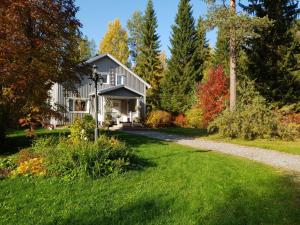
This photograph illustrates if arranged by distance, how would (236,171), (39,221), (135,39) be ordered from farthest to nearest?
(135,39) → (236,171) → (39,221)

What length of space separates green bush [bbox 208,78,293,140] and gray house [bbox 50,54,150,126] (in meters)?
12.7

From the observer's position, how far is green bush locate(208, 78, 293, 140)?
17141mm

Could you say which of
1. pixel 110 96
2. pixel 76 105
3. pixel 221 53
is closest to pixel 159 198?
pixel 110 96

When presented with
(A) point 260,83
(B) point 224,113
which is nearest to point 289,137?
(B) point 224,113

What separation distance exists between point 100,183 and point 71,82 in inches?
270

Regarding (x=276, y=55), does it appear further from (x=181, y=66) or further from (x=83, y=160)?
(x=83, y=160)

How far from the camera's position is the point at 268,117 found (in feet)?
56.6

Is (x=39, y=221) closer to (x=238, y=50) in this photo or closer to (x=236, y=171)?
(x=236, y=171)

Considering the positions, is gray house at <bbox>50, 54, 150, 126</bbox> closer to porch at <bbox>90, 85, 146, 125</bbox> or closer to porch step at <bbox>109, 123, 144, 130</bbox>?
porch at <bbox>90, 85, 146, 125</bbox>

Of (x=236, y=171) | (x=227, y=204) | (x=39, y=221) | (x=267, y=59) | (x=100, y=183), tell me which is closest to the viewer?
(x=39, y=221)

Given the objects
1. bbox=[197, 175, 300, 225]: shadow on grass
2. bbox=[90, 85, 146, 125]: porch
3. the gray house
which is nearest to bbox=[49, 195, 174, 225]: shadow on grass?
bbox=[197, 175, 300, 225]: shadow on grass

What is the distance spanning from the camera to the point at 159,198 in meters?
6.41

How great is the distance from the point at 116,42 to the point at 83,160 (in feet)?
156

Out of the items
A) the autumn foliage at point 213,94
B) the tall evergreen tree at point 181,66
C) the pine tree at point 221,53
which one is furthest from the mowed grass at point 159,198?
the pine tree at point 221,53
